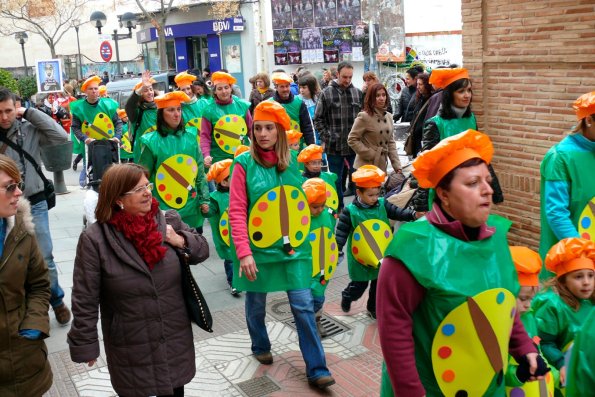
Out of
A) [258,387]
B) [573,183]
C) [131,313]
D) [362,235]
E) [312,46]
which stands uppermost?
[312,46]

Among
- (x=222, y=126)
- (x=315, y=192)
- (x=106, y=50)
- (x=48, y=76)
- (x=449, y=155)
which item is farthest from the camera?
→ (x=106, y=50)

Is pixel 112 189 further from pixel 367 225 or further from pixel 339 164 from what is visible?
pixel 339 164

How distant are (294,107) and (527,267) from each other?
19.1ft

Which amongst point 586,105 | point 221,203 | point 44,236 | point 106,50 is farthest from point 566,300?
point 106,50

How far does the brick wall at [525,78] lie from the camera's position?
22.4 ft

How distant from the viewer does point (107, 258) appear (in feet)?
11.8

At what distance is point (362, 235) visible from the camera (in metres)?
5.97

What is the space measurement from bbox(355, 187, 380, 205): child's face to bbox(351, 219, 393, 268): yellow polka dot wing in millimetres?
165

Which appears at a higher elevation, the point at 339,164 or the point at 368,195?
the point at 368,195

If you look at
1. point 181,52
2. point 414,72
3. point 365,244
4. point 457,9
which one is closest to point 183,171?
point 365,244

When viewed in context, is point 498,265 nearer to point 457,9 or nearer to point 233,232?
point 233,232

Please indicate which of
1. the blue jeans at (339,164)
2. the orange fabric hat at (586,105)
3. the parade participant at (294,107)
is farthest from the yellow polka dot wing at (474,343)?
the blue jeans at (339,164)

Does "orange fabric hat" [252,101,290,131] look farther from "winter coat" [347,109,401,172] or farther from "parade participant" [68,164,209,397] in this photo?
"winter coat" [347,109,401,172]

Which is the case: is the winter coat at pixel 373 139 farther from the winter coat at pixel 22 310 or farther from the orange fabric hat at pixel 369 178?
the winter coat at pixel 22 310
